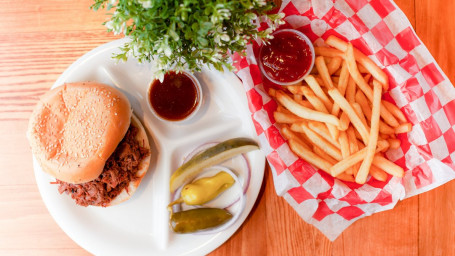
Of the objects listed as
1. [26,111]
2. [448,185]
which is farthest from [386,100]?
[26,111]

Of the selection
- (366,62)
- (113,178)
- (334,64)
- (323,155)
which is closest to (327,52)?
(334,64)

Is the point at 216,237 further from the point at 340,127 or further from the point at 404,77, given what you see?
the point at 404,77

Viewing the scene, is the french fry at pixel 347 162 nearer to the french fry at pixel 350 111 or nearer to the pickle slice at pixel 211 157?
the french fry at pixel 350 111

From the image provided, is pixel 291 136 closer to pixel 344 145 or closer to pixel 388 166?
pixel 344 145

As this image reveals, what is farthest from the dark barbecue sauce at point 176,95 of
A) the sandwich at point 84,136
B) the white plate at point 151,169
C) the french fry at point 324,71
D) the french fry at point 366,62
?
the french fry at point 366,62

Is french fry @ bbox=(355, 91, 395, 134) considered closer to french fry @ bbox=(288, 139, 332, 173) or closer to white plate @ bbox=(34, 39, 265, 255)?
french fry @ bbox=(288, 139, 332, 173)

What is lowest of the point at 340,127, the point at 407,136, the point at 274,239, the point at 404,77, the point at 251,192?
the point at 274,239
